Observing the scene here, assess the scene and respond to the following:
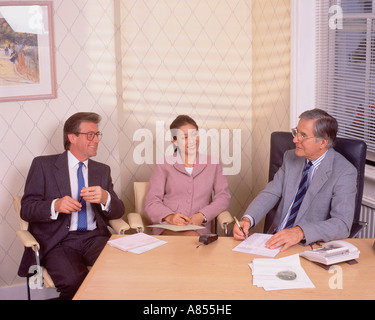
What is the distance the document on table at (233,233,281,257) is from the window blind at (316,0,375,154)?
3.78 feet

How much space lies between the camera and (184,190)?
339 cm

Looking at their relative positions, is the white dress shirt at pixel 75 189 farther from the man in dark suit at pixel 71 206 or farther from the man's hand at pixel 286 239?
the man's hand at pixel 286 239

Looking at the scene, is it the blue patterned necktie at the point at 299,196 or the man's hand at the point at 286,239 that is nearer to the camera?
the man's hand at the point at 286,239

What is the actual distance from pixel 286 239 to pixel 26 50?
220 cm

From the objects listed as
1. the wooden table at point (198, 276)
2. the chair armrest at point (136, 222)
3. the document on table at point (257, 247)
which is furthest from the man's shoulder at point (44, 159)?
the document on table at point (257, 247)

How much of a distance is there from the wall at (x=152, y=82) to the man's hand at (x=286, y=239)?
150 cm

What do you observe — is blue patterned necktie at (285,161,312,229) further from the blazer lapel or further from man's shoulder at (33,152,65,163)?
man's shoulder at (33,152,65,163)

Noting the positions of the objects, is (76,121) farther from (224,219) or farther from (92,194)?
(224,219)

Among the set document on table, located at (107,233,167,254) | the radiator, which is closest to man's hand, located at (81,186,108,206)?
document on table, located at (107,233,167,254)

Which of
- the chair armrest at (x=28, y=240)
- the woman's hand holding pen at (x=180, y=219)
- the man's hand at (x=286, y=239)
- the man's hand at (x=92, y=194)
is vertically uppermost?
the man's hand at (x=92, y=194)

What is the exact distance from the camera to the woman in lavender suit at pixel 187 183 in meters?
3.35
